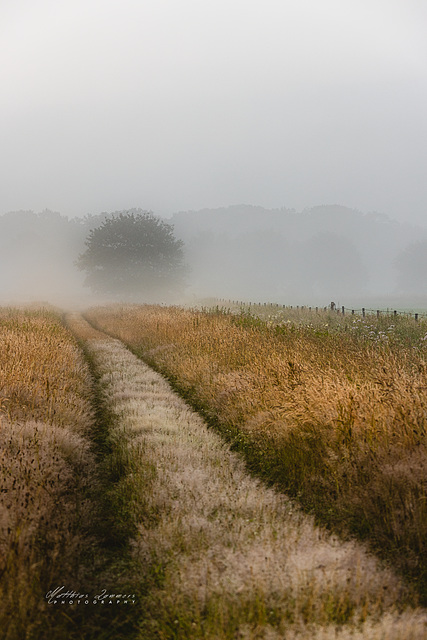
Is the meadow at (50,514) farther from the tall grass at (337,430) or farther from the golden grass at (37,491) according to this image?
the tall grass at (337,430)

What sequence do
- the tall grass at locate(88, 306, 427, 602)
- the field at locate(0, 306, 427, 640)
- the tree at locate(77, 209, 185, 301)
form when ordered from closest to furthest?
the field at locate(0, 306, 427, 640) → the tall grass at locate(88, 306, 427, 602) → the tree at locate(77, 209, 185, 301)

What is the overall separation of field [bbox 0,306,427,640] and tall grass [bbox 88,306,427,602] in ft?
0.07

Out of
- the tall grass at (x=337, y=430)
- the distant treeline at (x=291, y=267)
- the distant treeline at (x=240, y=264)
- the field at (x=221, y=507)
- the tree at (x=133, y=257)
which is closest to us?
the field at (x=221, y=507)

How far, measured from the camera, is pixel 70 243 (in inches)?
3396

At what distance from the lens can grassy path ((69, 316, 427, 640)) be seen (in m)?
2.54

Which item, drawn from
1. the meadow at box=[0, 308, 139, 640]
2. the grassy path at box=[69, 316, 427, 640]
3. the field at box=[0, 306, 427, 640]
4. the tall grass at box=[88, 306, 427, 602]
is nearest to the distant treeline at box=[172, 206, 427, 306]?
the tall grass at box=[88, 306, 427, 602]

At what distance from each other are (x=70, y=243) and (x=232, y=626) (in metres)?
89.8

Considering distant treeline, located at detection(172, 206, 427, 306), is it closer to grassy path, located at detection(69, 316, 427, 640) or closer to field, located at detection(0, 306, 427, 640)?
field, located at detection(0, 306, 427, 640)

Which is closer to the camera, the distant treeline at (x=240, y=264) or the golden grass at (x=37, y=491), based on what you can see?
the golden grass at (x=37, y=491)

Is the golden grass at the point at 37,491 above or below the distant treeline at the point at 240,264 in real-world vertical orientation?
below

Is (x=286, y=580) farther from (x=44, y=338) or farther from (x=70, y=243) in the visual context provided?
(x=70, y=243)

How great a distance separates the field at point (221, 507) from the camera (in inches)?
106

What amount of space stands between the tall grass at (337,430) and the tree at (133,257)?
1511 inches

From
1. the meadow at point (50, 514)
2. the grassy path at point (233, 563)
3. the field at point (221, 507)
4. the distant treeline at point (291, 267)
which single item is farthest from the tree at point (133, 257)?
the grassy path at point (233, 563)
